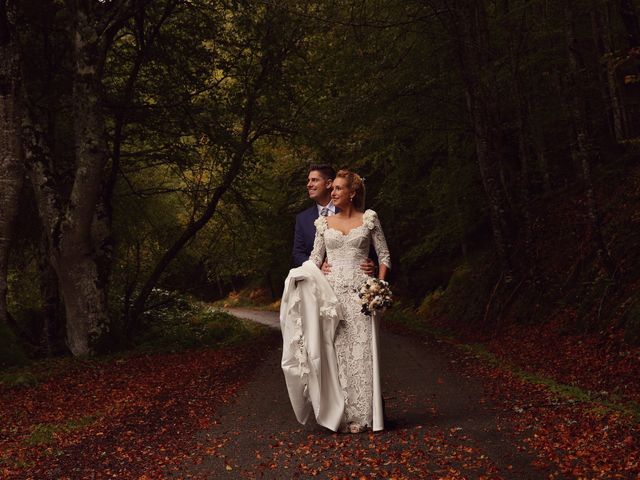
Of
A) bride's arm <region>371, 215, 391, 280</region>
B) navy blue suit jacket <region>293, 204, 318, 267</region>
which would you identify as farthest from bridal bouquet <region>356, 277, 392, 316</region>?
navy blue suit jacket <region>293, 204, 318, 267</region>

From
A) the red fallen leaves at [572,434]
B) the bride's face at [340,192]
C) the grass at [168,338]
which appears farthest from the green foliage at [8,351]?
the red fallen leaves at [572,434]

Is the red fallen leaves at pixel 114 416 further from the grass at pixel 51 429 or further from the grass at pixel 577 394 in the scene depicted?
the grass at pixel 577 394

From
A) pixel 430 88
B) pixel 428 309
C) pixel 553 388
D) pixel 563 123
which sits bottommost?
pixel 428 309

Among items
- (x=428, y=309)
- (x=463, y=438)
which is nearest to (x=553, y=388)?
(x=463, y=438)

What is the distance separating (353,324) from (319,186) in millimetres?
1496

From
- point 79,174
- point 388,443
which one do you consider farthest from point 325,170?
point 79,174

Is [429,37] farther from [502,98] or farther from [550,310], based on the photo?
[550,310]

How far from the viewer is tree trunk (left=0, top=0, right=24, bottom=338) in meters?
11.2

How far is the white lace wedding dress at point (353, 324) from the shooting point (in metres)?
6.59

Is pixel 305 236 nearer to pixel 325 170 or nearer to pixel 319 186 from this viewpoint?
pixel 319 186

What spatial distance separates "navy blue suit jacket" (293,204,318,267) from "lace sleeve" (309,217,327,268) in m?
0.31

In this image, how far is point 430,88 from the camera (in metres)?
15.8

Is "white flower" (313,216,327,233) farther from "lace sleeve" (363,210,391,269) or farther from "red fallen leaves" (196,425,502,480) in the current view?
"red fallen leaves" (196,425,502,480)

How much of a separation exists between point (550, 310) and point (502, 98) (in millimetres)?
6617
